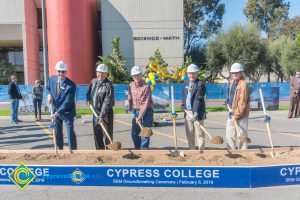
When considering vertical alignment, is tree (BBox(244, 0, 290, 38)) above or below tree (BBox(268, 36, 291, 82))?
above

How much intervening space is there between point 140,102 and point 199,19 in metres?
36.4

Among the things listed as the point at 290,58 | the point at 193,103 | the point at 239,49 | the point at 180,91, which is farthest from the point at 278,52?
the point at 193,103

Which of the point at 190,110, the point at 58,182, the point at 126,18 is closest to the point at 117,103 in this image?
the point at 126,18

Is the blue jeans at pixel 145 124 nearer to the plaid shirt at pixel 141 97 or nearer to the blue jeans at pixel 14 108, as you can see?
the plaid shirt at pixel 141 97

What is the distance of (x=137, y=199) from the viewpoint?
375 cm

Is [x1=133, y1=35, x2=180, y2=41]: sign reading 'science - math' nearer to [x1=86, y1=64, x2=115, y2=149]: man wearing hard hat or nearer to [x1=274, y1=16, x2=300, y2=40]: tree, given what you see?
[x1=86, y1=64, x2=115, y2=149]: man wearing hard hat

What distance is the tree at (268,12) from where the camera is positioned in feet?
135

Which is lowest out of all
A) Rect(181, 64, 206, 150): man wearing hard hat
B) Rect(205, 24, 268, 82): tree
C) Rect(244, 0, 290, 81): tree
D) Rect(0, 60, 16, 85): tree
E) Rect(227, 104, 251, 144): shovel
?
Rect(227, 104, 251, 144): shovel

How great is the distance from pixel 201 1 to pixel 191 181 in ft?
121

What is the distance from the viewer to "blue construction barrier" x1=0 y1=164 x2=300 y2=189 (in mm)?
3742

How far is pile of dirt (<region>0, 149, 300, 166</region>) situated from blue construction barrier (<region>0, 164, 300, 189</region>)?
0.51m

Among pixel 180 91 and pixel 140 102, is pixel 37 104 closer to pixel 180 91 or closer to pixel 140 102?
pixel 140 102

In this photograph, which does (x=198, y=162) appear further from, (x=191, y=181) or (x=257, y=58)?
(x=257, y=58)

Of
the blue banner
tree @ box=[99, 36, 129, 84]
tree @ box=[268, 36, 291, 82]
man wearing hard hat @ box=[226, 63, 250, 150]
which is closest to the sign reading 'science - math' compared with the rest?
tree @ box=[99, 36, 129, 84]
